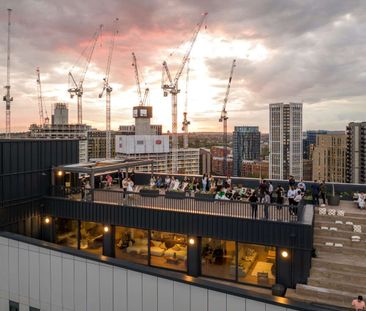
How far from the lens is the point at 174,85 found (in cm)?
15212

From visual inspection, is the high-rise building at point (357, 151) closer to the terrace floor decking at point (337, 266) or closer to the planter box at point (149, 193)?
the terrace floor decking at point (337, 266)

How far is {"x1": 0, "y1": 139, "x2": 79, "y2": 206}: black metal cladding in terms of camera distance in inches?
803

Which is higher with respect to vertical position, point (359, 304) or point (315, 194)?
point (315, 194)

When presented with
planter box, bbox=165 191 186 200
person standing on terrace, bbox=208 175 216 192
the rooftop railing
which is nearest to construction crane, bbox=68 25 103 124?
person standing on terrace, bbox=208 175 216 192

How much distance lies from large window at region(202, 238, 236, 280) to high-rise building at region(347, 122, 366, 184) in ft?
594

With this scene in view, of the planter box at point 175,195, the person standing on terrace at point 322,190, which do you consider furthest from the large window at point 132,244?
the person standing on terrace at point 322,190

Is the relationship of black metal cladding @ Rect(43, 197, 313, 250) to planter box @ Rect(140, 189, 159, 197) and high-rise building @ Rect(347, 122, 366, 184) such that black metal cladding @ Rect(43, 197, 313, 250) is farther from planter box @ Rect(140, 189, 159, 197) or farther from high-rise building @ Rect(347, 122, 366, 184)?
high-rise building @ Rect(347, 122, 366, 184)

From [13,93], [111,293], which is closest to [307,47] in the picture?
[111,293]

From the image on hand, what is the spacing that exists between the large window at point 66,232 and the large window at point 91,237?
1.78 feet

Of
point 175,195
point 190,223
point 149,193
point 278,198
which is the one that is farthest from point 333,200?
point 149,193

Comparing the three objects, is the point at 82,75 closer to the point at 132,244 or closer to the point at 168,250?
the point at 132,244

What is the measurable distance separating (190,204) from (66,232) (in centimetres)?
960

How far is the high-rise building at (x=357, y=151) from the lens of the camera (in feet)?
582

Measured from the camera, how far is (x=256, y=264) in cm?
1758
